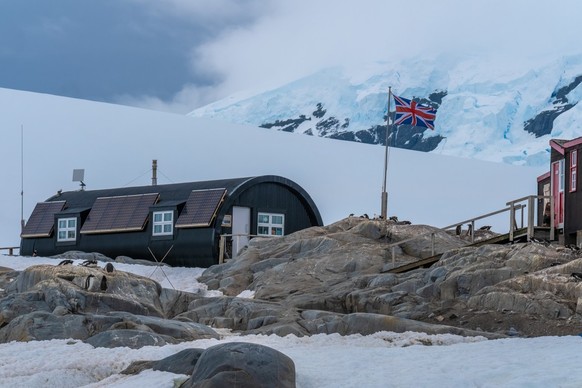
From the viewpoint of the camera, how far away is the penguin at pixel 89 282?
2575 cm

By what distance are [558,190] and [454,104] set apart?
60404 mm

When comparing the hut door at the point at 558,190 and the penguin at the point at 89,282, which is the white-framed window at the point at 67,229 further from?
the hut door at the point at 558,190

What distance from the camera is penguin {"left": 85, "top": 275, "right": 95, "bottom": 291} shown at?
2575 cm

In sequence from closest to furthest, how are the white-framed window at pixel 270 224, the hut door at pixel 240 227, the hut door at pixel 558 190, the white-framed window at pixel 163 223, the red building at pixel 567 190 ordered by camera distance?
the red building at pixel 567 190 → the hut door at pixel 558 190 → the hut door at pixel 240 227 → the white-framed window at pixel 163 223 → the white-framed window at pixel 270 224

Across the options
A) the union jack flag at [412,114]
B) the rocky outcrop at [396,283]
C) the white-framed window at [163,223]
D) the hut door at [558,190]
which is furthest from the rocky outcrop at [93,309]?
the union jack flag at [412,114]

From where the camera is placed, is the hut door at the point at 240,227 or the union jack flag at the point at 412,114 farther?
the hut door at the point at 240,227

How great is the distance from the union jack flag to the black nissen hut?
5672 mm

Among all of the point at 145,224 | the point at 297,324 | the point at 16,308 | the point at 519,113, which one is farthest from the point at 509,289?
the point at 519,113

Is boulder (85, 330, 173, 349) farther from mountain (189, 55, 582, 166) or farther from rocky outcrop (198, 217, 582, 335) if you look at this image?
mountain (189, 55, 582, 166)

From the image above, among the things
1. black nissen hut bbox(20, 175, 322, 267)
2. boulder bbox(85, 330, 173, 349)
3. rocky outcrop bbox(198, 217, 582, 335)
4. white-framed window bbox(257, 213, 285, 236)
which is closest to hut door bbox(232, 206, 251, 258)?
black nissen hut bbox(20, 175, 322, 267)

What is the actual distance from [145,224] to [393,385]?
2628 centimetres

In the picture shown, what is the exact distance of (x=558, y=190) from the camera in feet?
104

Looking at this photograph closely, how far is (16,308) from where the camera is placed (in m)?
24.0

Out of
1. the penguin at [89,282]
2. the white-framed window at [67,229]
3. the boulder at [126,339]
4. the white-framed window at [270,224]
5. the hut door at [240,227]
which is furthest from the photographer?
the white-framed window at [67,229]
